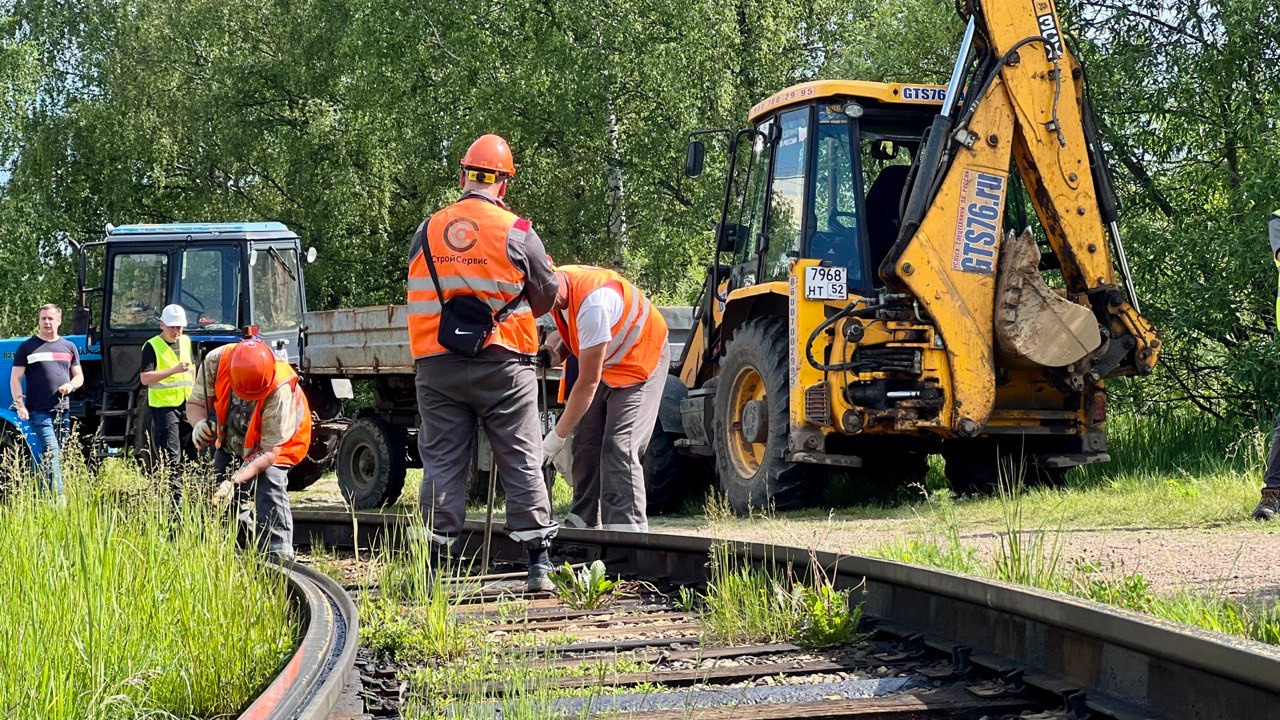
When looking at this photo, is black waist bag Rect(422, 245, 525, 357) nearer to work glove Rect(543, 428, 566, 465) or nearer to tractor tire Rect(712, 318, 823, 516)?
work glove Rect(543, 428, 566, 465)

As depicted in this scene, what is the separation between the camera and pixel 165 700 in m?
4.49

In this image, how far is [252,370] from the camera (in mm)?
8320

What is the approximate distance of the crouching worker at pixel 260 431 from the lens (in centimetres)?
837

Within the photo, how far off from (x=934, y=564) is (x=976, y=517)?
3707mm

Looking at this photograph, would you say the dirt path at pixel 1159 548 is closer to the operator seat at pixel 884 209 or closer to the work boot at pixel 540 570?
the work boot at pixel 540 570

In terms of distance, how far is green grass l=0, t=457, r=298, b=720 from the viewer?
406 centimetres

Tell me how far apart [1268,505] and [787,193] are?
170 inches

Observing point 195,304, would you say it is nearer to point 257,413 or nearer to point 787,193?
point 787,193

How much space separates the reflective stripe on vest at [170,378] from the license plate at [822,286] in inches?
235

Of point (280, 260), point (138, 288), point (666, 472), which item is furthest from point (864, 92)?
point (138, 288)

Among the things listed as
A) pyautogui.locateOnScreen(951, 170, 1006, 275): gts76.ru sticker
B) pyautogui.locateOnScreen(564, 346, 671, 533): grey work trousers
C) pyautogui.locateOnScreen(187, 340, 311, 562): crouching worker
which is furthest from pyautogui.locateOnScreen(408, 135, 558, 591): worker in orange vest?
pyautogui.locateOnScreen(951, 170, 1006, 275): gts76.ru sticker

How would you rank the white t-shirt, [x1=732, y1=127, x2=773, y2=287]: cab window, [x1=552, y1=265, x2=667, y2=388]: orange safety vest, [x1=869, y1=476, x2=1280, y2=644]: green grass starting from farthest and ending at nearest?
[x1=732, y1=127, x2=773, y2=287]: cab window < [x1=552, y1=265, x2=667, y2=388]: orange safety vest < the white t-shirt < [x1=869, y1=476, x2=1280, y2=644]: green grass

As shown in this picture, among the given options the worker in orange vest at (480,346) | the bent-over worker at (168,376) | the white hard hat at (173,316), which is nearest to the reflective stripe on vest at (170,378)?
the bent-over worker at (168,376)

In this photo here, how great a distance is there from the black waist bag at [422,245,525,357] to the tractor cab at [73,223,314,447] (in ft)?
34.6
